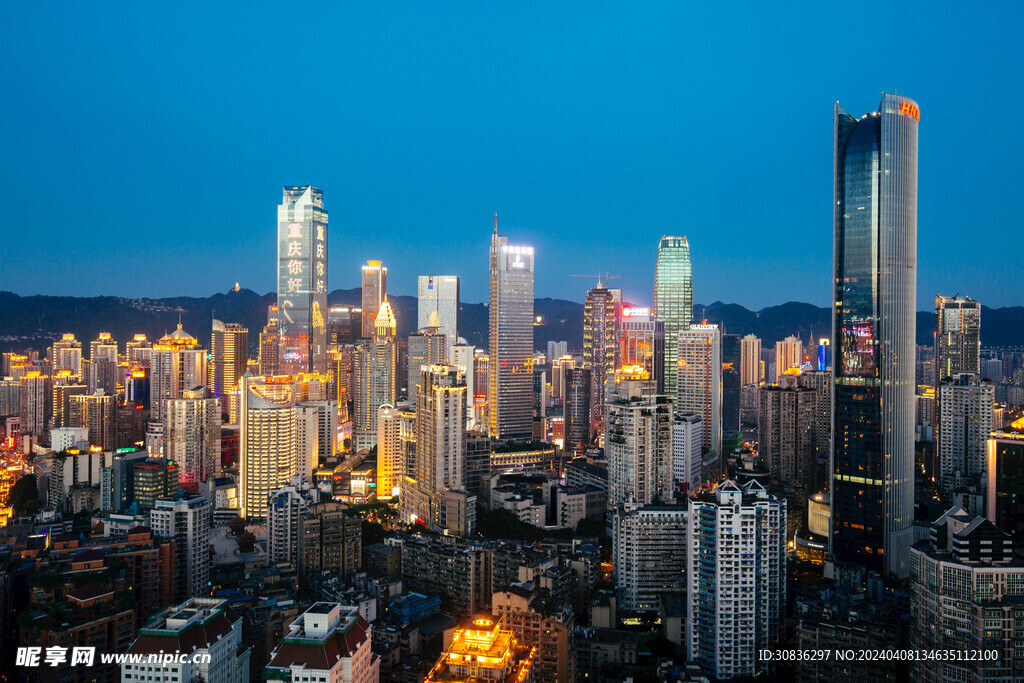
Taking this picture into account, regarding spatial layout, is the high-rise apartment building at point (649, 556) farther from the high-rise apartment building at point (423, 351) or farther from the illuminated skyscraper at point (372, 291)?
the illuminated skyscraper at point (372, 291)

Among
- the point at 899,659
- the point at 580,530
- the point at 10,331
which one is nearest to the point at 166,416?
the point at 10,331

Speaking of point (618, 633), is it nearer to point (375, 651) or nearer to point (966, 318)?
point (375, 651)

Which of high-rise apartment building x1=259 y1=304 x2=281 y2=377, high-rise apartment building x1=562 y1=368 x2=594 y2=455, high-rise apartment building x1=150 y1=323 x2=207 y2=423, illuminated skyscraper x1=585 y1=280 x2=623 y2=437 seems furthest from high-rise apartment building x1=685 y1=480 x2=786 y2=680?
high-rise apartment building x1=259 y1=304 x2=281 y2=377

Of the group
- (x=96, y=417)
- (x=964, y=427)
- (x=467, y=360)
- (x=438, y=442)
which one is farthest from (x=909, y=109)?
(x=96, y=417)

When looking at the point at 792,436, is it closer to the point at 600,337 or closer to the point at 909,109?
the point at 909,109

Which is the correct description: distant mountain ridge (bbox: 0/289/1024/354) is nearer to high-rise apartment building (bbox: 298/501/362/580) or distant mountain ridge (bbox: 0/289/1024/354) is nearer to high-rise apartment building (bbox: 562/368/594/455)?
high-rise apartment building (bbox: 562/368/594/455)

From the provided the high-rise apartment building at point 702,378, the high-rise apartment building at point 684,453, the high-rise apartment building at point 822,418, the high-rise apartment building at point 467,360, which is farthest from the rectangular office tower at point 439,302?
the high-rise apartment building at point 822,418
